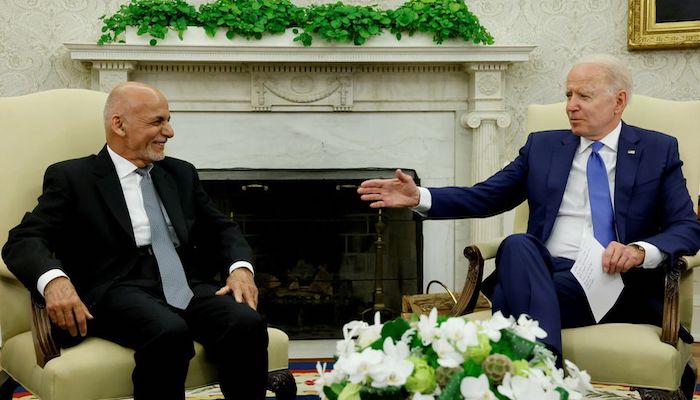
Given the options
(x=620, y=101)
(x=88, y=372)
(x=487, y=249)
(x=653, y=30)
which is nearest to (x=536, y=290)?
(x=487, y=249)

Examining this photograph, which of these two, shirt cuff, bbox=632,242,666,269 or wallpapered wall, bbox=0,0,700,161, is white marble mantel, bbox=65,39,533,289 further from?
shirt cuff, bbox=632,242,666,269

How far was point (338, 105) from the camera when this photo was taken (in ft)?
15.4

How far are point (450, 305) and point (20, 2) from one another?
9.40 feet

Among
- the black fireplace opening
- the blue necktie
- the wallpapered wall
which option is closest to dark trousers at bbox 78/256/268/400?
the blue necktie

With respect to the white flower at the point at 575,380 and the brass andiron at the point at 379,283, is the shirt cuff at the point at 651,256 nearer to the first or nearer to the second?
the white flower at the point at 575,380

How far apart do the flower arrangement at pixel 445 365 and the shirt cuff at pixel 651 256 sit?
1031 millimetres

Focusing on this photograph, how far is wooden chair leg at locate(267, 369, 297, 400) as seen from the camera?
99.2 inches

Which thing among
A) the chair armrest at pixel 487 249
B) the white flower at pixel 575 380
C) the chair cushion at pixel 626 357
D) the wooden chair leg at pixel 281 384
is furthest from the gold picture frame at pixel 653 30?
the white flower at pixel 575 380

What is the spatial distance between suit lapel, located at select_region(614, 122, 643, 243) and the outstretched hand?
679mm

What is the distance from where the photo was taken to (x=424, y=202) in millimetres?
2916

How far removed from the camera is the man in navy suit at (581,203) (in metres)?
2.55

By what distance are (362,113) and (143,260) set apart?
2.33 m

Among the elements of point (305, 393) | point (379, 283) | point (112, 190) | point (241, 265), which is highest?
point (112, 190)

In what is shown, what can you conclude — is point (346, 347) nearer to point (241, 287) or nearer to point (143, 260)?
point (241, 287)
